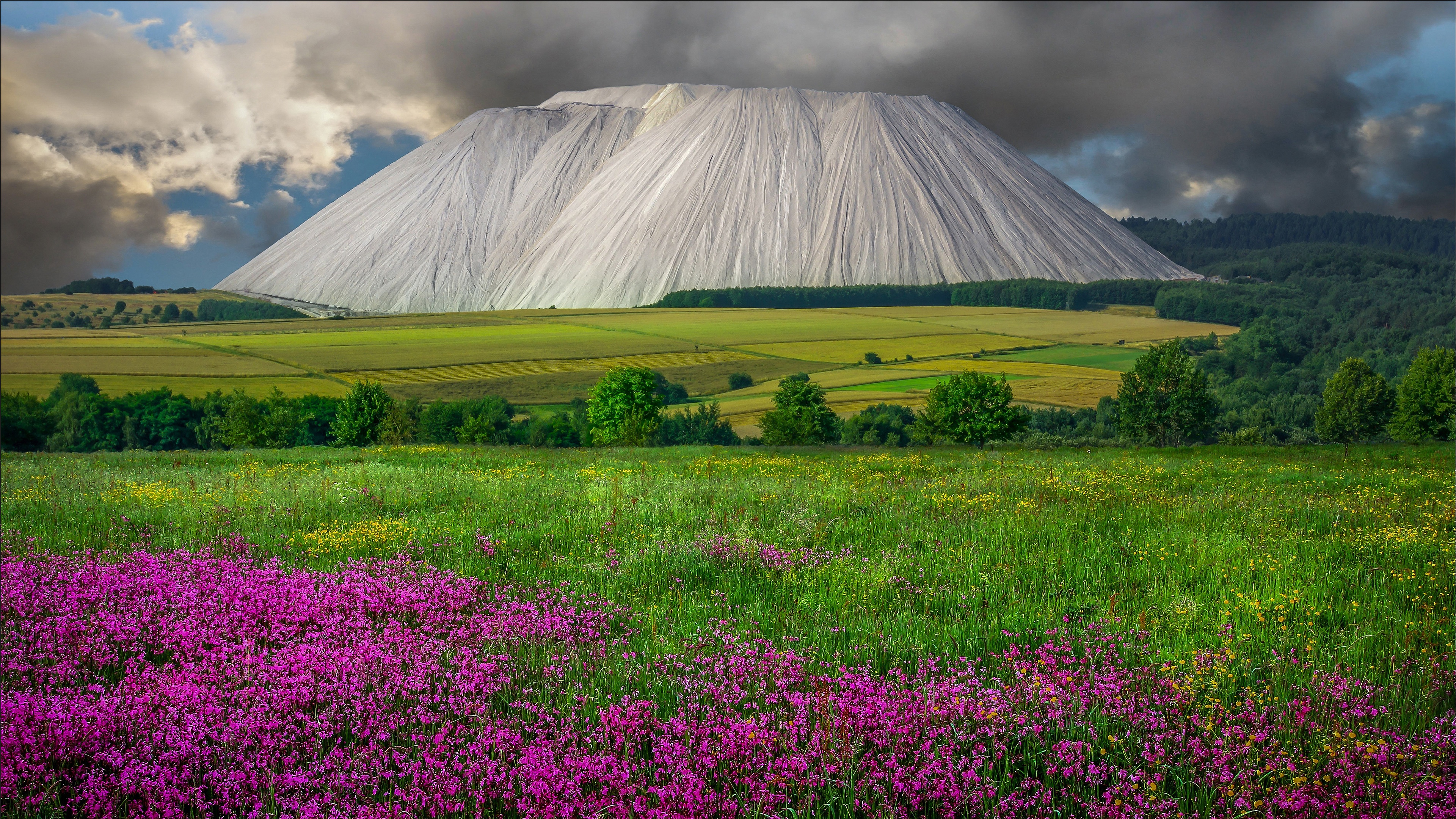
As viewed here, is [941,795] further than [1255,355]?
No

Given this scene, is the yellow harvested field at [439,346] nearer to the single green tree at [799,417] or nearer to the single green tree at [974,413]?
the single green tree at [799,417]

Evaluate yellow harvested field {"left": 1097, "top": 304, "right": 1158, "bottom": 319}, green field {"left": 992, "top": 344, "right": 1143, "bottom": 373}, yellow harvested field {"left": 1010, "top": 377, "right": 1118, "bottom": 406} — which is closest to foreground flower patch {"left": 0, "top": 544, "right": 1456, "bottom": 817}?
yellow harvested field {"left": 1010, "top": 377, "right": 1118, "bottom": 406}

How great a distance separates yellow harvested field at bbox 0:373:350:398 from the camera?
260ft

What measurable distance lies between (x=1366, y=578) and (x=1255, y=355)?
12229 centimetres

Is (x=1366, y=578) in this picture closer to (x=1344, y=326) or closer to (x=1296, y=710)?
(x=1296, y=710)

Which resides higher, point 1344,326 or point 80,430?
point 1344,326

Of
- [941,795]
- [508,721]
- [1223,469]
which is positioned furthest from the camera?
[1223,469]

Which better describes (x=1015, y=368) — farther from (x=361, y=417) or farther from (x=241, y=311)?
(x=241, y=311)

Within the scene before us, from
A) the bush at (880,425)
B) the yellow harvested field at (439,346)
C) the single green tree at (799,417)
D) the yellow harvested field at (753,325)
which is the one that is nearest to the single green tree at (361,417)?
the single green tree at (799,417)

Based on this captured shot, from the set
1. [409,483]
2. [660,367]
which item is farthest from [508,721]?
[660,367]

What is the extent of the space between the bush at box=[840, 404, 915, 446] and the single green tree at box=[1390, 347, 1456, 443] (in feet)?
141

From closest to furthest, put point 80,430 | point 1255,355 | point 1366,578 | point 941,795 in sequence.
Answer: point 941,795
point 1366,578
point 80,430
point 1255,355

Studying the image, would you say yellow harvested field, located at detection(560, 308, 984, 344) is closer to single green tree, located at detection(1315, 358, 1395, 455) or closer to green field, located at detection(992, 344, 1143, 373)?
green field, located at detection(992, 344, 1143, 373)

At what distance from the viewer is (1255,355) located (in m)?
111
